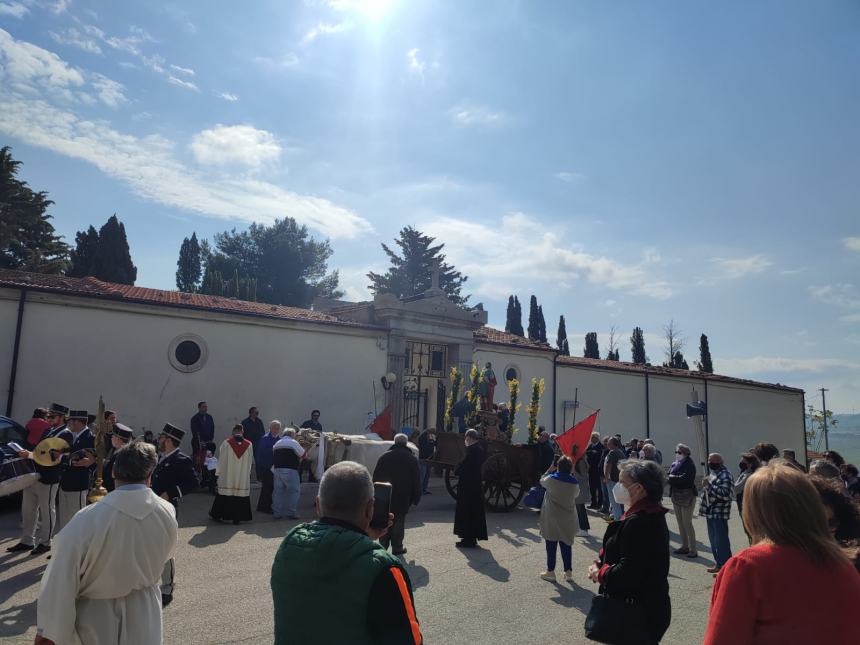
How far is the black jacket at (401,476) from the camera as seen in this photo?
839 centimetres

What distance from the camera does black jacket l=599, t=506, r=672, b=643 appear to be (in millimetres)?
3619

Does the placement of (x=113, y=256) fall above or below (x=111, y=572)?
above

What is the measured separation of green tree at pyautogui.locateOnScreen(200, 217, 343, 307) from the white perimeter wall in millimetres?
29346

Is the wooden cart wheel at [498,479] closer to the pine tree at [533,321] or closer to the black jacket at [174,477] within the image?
the black jacket at [174,477]

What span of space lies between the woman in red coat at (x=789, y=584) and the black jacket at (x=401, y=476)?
21.0 ft

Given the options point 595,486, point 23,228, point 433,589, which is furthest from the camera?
point 23,228

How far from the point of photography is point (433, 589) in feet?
23.0

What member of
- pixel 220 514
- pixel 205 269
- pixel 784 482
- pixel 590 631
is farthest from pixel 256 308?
pixel 205 269

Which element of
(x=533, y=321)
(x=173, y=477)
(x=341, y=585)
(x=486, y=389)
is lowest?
(x=173, y=477)

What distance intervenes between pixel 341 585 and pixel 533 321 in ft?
141

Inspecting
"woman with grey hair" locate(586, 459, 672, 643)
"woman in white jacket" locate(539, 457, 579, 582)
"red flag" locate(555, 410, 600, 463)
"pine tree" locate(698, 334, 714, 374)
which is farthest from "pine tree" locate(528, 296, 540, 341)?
"woman with grey hair" locate(586, 459, 672, 643)

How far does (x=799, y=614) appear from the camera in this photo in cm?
211

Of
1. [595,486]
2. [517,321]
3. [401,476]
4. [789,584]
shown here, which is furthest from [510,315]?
[789,584]

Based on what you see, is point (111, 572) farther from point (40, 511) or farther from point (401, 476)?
point (40, 511)
